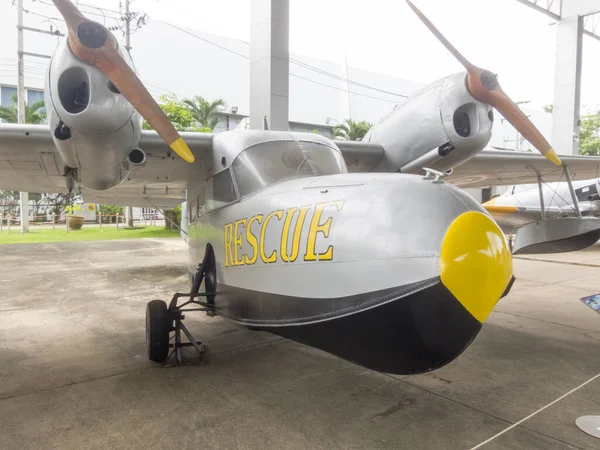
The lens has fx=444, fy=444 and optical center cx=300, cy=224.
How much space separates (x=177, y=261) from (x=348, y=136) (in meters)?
15.6

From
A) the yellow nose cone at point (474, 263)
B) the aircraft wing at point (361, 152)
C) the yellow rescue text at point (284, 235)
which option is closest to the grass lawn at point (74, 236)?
the aircraft wing at point (361, 152)

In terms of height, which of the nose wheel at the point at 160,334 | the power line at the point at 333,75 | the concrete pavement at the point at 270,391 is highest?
the power line at the point at 333,75

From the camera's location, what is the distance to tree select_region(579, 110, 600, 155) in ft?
101

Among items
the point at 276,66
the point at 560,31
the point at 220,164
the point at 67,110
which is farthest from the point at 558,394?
the point at 560,31

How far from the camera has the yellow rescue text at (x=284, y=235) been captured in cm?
275

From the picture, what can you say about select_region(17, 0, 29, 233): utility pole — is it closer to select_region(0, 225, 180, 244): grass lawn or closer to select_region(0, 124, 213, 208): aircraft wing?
select_region(0, 225, 180, 244): grass lawn

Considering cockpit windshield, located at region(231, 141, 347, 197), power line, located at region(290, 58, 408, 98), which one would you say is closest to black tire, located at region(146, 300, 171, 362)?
cockpit windshield, located at region(231, 141, 347, 197)

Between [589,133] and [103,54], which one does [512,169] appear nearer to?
[103,54]

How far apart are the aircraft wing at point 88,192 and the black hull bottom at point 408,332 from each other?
338 cm

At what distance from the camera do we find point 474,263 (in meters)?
2.22

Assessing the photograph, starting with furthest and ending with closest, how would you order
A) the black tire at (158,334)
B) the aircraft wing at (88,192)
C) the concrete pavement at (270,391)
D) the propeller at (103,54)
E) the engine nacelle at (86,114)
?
the aircraft wing at (88,192)
the black tire at (158,334)
the engine nacelle at (86,114)
the propeller at (103,54)
the concrete pavement at (270,391)

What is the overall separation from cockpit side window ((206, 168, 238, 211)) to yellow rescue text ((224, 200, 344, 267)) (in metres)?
0.44

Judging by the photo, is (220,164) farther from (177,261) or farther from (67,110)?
(177,261)

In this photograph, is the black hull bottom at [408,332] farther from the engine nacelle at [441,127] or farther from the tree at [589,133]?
the tree at [589,133]
